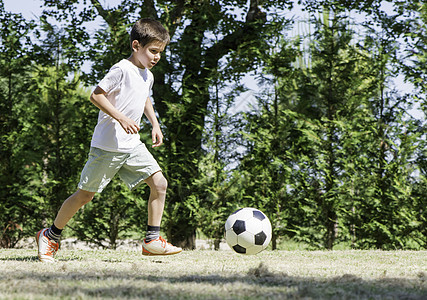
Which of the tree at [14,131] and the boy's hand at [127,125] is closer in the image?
the boy's hand at [127,125]

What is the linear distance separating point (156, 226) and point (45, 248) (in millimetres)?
1024

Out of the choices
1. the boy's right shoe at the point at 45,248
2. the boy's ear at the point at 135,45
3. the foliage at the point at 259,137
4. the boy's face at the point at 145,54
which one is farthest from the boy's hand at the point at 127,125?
the foliage at the point at 259,137

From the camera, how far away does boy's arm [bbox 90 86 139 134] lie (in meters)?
3.94

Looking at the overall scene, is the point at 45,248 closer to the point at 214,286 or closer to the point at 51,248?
the point at 51,248

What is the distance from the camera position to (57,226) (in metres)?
4.45

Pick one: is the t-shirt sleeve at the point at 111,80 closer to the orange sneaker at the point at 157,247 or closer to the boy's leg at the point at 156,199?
the boy's leg at the point at 156,199

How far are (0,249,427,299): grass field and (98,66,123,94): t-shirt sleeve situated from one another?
151 centimetres

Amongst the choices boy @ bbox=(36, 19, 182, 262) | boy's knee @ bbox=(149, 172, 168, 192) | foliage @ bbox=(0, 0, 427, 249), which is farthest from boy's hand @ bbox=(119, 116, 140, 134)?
foliage @ bbox=(0, 0, 427, 249)

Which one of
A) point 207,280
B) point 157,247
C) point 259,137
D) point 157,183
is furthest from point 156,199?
point 259,137

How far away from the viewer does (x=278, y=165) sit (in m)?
8.27

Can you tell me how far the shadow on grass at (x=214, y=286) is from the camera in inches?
106

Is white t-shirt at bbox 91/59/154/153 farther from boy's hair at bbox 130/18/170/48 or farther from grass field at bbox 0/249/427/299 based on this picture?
grass field at bbox 0/249/427/299

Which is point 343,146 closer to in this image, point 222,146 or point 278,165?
point 278,165

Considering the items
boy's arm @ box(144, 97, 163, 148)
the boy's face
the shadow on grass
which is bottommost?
the shadow on grass
